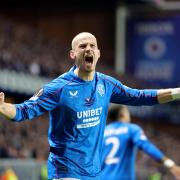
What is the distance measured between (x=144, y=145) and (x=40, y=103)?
2.69 meters

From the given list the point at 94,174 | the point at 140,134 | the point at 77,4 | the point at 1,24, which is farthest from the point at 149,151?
the point at 77,4

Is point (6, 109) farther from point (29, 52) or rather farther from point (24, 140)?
point (29, 52)

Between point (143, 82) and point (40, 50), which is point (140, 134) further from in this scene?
point (143, 82)

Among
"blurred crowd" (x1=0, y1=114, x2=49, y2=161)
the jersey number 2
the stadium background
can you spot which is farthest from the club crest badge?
the stadium background

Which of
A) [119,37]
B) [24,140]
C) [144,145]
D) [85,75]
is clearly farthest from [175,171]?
[119,37]

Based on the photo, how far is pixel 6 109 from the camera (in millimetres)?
4297

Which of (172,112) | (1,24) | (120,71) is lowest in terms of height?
Answer: (172,112)

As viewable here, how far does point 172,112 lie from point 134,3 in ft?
14.5

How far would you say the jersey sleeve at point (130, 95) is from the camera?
5.14 m

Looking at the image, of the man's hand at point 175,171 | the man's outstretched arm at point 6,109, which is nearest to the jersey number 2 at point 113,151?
the man's hand at point 175,171

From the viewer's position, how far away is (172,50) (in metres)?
25.3

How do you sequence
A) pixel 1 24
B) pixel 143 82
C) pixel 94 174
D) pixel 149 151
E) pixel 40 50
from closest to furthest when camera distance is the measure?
pixel 94 174 → pixel 149 151 → pixel 1 24 → pixel 40 50 → pixel 143 82

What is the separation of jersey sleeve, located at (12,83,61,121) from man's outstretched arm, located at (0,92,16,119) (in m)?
0.08

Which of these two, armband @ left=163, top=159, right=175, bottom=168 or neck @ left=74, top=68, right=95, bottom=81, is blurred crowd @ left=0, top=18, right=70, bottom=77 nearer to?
armband @ left=163, top=159, right=175, bottom=168
